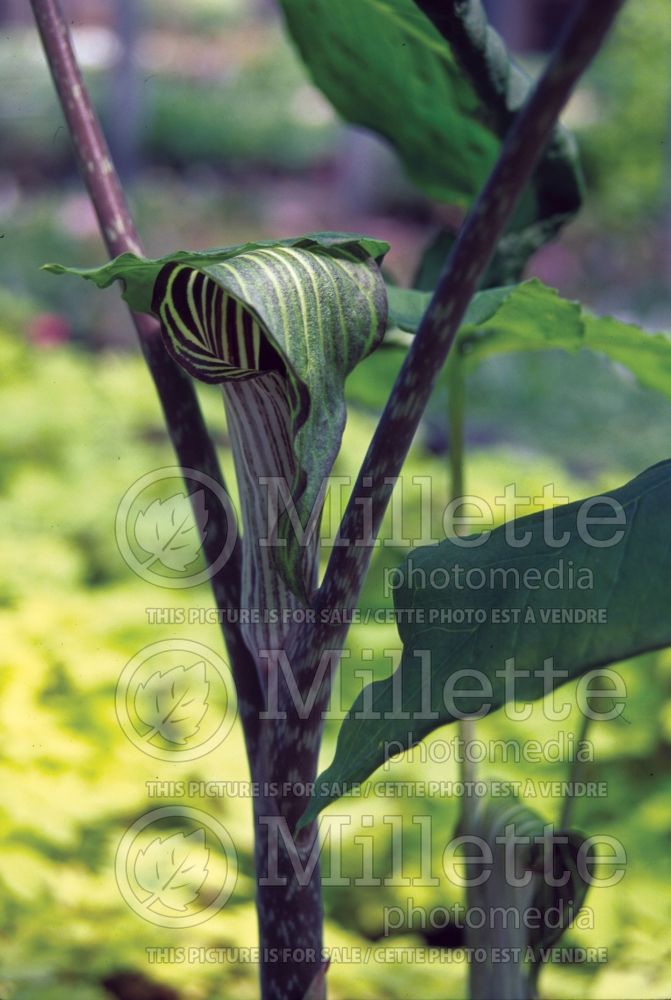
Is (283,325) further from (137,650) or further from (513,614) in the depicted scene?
(137,650)

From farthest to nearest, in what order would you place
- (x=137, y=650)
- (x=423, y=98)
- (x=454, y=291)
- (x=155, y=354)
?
(x=137, y=650), (x=423, y=98), (x=155, y=354), (x=454, y=291)

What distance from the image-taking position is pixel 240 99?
10.7 m

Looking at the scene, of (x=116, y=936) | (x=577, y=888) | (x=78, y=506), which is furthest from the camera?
(x=78, y=506)

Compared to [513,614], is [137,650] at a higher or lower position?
lower

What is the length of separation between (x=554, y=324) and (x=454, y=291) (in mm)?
175

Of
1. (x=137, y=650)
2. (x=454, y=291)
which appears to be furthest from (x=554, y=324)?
(x=137, y=650)

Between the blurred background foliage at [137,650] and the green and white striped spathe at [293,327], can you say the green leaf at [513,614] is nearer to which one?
the green and white striped spathe at [293,327]

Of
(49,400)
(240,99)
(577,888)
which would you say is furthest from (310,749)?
(240,99)

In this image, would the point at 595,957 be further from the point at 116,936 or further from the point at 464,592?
the point at 464,592

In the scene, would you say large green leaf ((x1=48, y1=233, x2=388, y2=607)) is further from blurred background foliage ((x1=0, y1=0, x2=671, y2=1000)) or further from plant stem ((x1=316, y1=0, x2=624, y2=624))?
blurred background foliage ((x1=0, y1=0, x2=671, y2=1000))

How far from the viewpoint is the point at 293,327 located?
39cm

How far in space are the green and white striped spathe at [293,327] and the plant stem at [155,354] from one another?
2.4 inches

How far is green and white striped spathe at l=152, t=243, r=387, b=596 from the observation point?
0.38m

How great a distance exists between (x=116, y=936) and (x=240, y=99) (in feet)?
35.6
